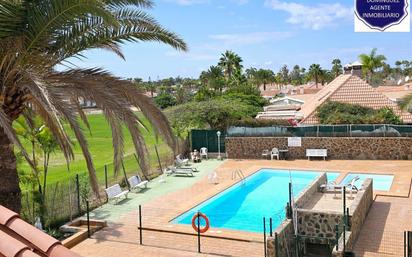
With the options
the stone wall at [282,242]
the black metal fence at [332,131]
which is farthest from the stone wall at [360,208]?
the black metal fence at [332,131]

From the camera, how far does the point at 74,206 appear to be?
15945mm

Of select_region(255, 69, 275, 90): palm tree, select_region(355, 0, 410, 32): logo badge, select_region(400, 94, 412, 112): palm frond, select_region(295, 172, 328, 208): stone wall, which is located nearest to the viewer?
select_region(355, 0, 410, 32): logo badge

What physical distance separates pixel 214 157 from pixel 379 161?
10034 millimetres

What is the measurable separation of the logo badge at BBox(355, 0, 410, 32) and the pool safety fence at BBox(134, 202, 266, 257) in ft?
22.2

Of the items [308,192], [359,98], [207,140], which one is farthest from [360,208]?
[359,98]

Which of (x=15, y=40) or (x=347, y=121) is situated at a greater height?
(x=15, y=40)

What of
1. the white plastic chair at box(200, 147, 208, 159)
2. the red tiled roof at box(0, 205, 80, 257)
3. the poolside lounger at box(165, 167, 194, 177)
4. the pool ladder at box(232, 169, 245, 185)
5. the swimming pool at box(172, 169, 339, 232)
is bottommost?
the swimming pool at box(172, 169, 339, 232)

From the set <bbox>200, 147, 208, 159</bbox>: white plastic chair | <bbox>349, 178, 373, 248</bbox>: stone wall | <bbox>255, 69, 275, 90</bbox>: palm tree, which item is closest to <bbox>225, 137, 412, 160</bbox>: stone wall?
<bbox>200, 147, 208, 159</bbox>: white plastic chair

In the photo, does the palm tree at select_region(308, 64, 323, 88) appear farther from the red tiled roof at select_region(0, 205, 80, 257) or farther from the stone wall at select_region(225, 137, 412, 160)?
the red tiled roof at select_region(0, 205, 80, 257)

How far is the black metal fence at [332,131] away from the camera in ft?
85.7

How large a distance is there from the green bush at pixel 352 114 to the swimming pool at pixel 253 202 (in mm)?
9985

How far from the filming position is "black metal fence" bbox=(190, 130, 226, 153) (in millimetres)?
29391

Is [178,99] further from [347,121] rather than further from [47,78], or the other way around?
[47,78]

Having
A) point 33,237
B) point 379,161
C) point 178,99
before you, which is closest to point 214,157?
point 379,161
